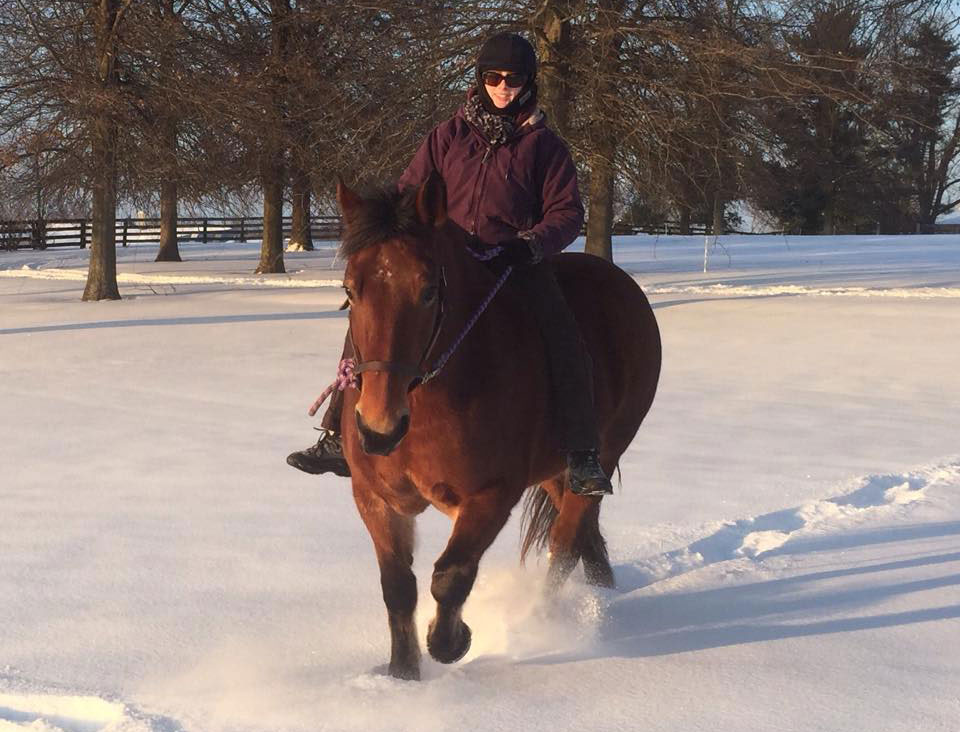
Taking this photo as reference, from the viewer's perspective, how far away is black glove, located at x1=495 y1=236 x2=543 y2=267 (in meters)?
4.02

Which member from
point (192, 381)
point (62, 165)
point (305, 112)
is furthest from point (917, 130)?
point (192, 381)

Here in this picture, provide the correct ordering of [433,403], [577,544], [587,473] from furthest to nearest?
[577,544], [587,473], [433,403]

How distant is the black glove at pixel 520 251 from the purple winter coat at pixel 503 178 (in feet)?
0.75

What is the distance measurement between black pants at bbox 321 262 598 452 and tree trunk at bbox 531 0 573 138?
47.9 feet

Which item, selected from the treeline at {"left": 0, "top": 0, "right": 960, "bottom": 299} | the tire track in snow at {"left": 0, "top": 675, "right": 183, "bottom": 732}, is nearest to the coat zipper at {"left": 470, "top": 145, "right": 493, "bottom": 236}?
the tire track in snow at {"left": 0, "top": 675, "right": 183, "bottom": 732}

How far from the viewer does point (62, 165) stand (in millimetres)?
18906

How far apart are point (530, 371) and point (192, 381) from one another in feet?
25.9

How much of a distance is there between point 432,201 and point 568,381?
0.97m

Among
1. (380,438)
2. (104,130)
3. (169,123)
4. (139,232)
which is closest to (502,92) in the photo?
(380,438)

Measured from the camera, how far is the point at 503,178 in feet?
14.1

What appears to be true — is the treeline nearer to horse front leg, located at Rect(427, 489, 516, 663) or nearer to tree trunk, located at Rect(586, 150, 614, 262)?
tree trunk, located at Rect(586, 150, 614, 262)

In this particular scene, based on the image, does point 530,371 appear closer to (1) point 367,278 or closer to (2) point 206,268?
(1) point 367,278

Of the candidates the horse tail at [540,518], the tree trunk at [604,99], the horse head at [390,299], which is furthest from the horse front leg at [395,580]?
the tree trunk at [604,99]

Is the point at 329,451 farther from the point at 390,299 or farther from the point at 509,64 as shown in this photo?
the point at 509,64
